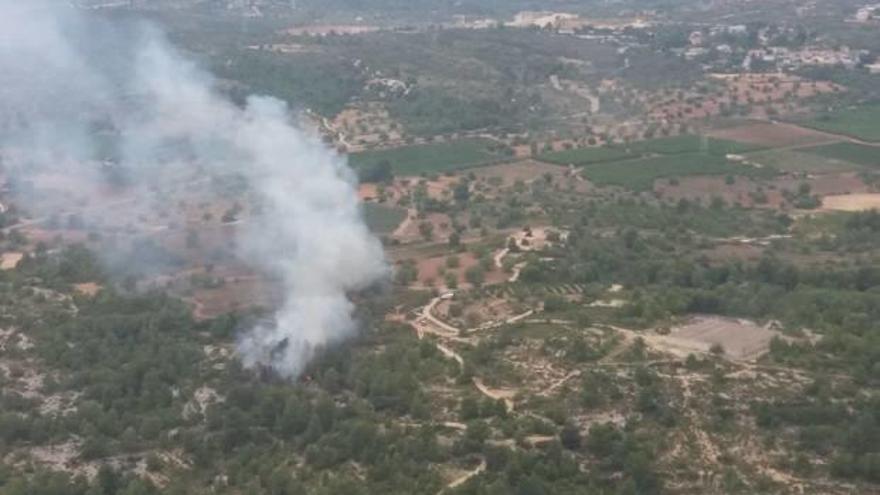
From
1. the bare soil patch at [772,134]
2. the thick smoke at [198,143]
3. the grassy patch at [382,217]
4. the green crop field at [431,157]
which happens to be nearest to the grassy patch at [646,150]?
the bare soil patch at [772,134]

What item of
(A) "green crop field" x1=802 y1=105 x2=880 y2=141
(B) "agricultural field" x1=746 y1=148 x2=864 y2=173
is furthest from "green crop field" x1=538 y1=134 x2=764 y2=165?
(A) "green crop field" x1=802 y1=105 x2=880 y2=141

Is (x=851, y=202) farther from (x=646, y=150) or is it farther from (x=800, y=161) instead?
(x=646, y=150)

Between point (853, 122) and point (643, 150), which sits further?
point (853, 122)

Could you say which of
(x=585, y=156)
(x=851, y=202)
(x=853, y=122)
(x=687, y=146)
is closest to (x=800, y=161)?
(x=687, y=146)

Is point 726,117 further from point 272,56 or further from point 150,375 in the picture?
point 150,375

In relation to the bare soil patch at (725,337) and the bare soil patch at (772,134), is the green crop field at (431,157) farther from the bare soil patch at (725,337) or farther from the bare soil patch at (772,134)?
the bare soil patch at (725,337)

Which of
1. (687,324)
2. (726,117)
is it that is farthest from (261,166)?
(726,117)

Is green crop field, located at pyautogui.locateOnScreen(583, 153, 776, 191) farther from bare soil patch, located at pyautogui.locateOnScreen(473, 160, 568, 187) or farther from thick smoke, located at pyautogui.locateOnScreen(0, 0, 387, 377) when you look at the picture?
thick smoke, located at pyautogui.locateOnScreen(0, 0, 387, 377)
